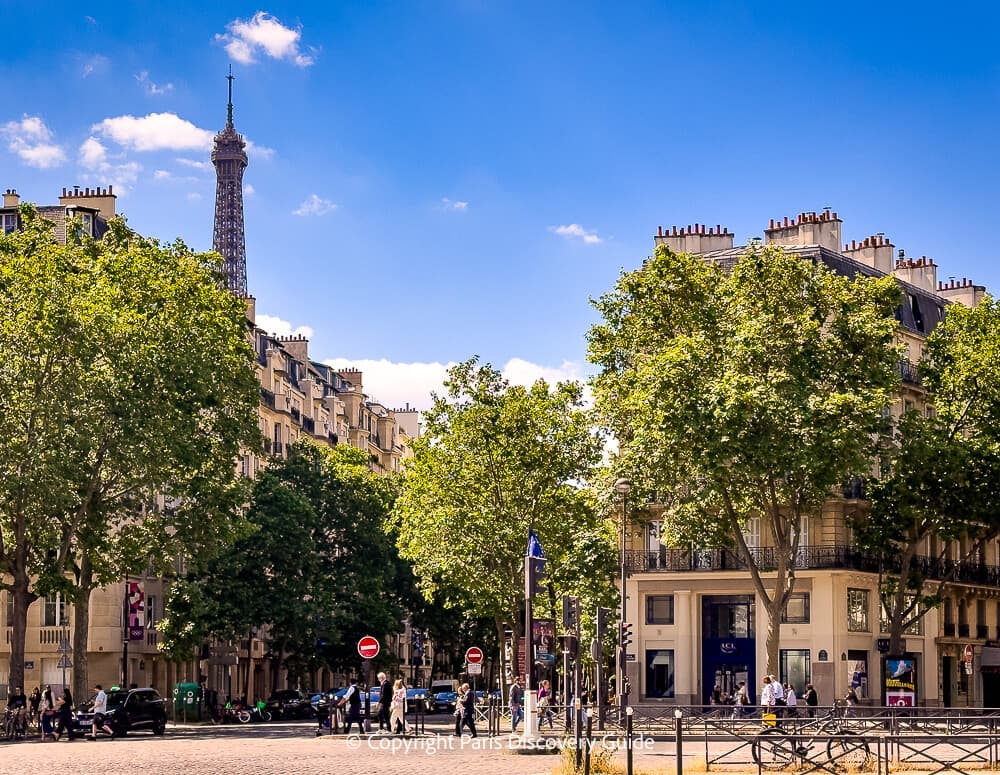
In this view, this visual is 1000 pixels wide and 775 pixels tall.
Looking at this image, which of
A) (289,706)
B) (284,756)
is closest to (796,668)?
(289,706)

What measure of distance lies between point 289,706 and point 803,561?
22.9 meters

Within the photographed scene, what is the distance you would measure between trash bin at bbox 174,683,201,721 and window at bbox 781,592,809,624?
21504 mm

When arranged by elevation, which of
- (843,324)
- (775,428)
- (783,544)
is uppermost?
(843,324)

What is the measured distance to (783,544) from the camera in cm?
5106

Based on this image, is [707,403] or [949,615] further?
[949,615]

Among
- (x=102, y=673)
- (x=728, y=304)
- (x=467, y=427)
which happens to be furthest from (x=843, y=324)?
(x=102, y=673)

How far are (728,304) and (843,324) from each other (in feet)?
11.9

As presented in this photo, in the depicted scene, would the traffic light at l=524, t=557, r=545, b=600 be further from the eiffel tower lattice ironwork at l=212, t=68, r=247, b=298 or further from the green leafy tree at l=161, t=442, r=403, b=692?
the eiffel tower lattice ironwork at l=212, t=68, r=247, b=298

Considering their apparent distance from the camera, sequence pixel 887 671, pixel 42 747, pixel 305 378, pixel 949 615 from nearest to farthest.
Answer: pixel 42 747
pixel 887 671
pixel 949 615
pixel 305 378

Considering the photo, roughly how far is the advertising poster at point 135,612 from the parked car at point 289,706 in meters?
7.19

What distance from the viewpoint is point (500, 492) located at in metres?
Answer: 61.2

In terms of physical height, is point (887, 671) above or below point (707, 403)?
below

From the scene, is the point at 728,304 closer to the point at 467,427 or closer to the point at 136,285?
the point at 467,427

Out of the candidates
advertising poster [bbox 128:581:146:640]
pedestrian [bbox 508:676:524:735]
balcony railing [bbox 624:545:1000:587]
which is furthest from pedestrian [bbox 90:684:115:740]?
balcony railing [bbox 624:545:1000:587]
